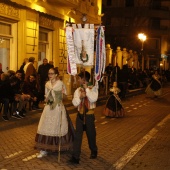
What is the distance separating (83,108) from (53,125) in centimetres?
79

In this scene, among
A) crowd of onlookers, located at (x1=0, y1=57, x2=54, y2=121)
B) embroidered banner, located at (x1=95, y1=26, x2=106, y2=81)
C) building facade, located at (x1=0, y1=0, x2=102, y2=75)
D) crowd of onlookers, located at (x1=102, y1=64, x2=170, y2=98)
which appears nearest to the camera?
embroidered banner, located at (x1=95, y1=26, x2=106, y2=81)

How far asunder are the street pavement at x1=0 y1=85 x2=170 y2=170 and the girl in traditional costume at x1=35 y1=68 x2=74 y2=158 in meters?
0.24

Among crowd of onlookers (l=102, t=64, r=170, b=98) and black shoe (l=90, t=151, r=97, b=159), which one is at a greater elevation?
crowd of onlookers (l=102, t=64, r=170, b=98)

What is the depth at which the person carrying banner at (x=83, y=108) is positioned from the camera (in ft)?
25.3

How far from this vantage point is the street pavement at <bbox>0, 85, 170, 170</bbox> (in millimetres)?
7719

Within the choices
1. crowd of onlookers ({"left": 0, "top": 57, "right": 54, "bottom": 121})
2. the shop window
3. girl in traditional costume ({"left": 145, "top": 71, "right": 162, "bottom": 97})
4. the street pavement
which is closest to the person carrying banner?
the street pavement

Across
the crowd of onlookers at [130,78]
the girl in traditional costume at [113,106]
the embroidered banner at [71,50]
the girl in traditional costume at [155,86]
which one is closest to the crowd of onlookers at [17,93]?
the girl in traditional costume at [113,106]

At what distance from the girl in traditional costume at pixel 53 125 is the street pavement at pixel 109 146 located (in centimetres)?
24

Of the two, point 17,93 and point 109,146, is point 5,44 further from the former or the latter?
point 109,146

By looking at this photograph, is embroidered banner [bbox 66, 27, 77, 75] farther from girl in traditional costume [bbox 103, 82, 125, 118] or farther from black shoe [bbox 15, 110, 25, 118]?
girl in traditional costume [bbox 103, 82, 125, 118]

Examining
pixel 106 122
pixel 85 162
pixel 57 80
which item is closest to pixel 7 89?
pixel 106 122

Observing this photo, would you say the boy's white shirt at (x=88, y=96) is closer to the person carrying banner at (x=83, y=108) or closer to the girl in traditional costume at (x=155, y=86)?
the person carrying banner at (x=83, y=108)

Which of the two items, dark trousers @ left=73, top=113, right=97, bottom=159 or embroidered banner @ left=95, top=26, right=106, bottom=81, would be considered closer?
dark trousers @ left=73, top=113, right=97, bottom=159

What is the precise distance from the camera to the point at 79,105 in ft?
25.8
